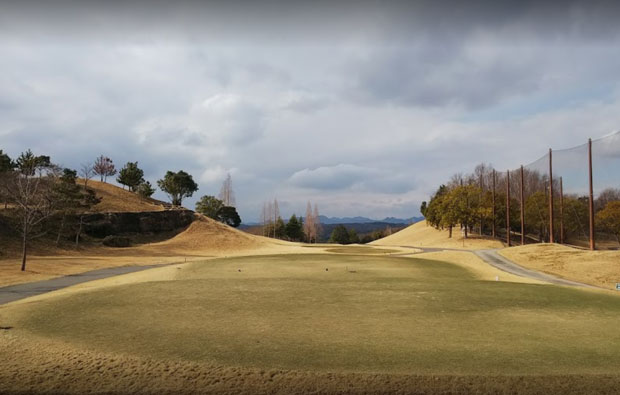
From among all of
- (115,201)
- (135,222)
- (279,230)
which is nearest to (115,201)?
(115,201)

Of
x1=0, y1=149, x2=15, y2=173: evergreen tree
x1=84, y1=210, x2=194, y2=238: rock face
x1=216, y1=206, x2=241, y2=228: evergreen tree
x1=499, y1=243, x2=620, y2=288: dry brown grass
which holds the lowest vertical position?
x1=499, y1=243, x2=620, y2=288: dry brown grass

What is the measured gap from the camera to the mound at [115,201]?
64125mm

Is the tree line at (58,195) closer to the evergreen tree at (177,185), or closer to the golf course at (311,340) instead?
the evergreen tree at (177,185)

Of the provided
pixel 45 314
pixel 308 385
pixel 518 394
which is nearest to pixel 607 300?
pixel 518 394

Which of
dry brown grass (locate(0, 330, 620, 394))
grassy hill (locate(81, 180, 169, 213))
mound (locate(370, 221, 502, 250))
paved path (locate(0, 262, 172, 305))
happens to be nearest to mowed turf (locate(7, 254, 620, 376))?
dry brown grass (locate(0, 330, 620, 394))

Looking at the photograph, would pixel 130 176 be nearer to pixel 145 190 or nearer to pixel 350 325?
pixel 145 190

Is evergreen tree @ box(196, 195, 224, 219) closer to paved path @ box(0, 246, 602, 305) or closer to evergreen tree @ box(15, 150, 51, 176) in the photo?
evergreen tree @ box(15, 150, 51, 176)

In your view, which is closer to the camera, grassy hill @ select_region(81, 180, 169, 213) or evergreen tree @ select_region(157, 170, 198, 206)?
grassy hill @ select_region(81, 180, 169, 213)

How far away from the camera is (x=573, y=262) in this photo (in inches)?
1169

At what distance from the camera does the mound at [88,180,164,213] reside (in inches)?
2525

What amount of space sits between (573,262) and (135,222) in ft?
199

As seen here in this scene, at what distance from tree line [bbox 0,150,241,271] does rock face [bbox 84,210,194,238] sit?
227 centimetres

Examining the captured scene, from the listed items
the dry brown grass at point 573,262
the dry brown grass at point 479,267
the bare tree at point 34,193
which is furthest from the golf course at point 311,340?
the bare tree at point 34,193

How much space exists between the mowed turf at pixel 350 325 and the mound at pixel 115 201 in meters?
50.8
